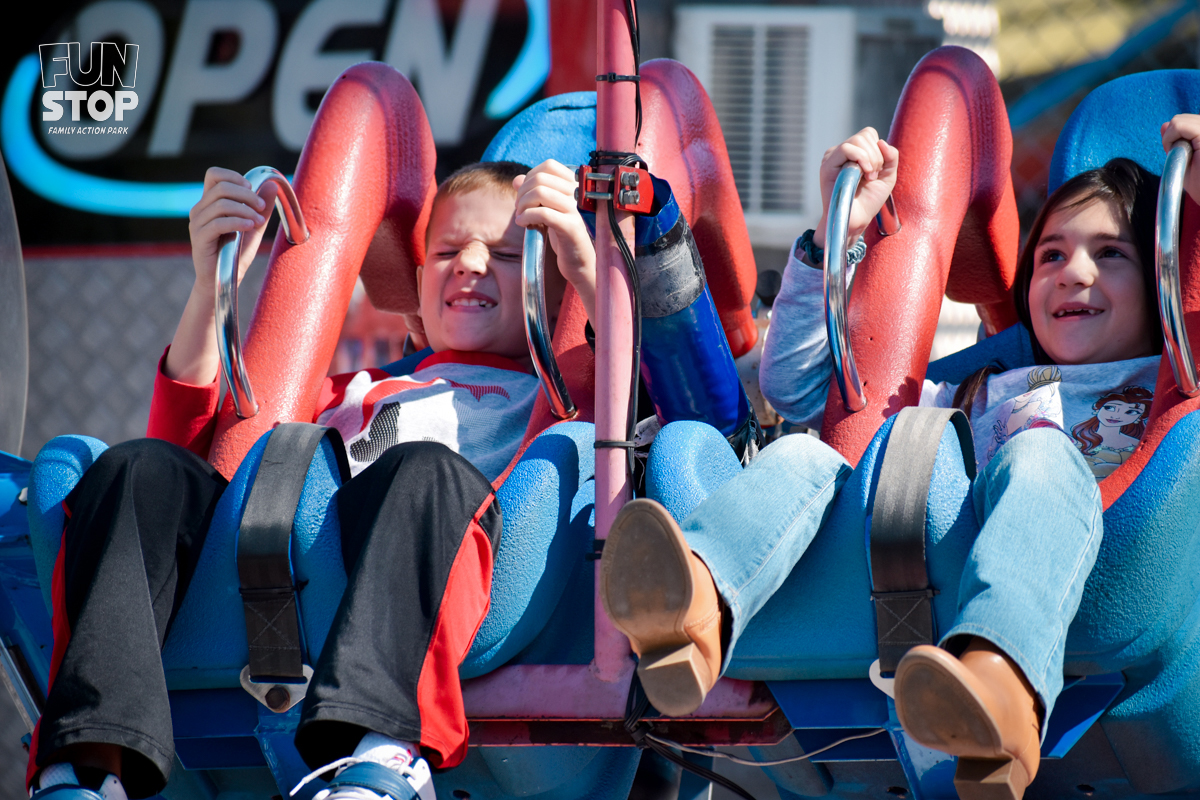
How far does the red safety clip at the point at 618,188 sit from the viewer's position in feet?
3.66

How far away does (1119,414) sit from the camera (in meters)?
1.37

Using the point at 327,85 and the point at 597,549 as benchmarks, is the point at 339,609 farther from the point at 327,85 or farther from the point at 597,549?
the point at 327,85

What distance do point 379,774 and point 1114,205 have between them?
1.12 m

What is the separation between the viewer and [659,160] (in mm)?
1628

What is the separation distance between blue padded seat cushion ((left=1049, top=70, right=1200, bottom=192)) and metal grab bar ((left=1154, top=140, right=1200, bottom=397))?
23.9 inches

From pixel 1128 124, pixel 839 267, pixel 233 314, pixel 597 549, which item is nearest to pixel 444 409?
pixel 233 314

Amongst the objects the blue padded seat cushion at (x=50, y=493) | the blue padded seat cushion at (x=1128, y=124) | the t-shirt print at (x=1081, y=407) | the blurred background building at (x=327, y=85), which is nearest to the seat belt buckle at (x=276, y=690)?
the blue padded seat cushion at (x=50, y=493)

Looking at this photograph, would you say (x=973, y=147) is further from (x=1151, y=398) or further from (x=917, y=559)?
(x=917, y=559)

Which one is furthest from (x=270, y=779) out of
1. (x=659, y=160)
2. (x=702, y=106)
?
(x=702, y=106)

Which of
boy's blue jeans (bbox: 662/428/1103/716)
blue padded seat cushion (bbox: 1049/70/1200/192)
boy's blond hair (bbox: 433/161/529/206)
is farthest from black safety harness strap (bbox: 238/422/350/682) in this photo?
blue padded seat cushion (bbox: 1049/70/1200/192)

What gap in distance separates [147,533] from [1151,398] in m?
1.07

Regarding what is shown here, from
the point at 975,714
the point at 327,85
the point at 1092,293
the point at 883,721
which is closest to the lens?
the point at 975,714

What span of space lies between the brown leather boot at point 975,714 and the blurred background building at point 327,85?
8.98ft

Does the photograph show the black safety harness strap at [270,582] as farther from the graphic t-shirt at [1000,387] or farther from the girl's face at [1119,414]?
the girl's face at [1119,414]
